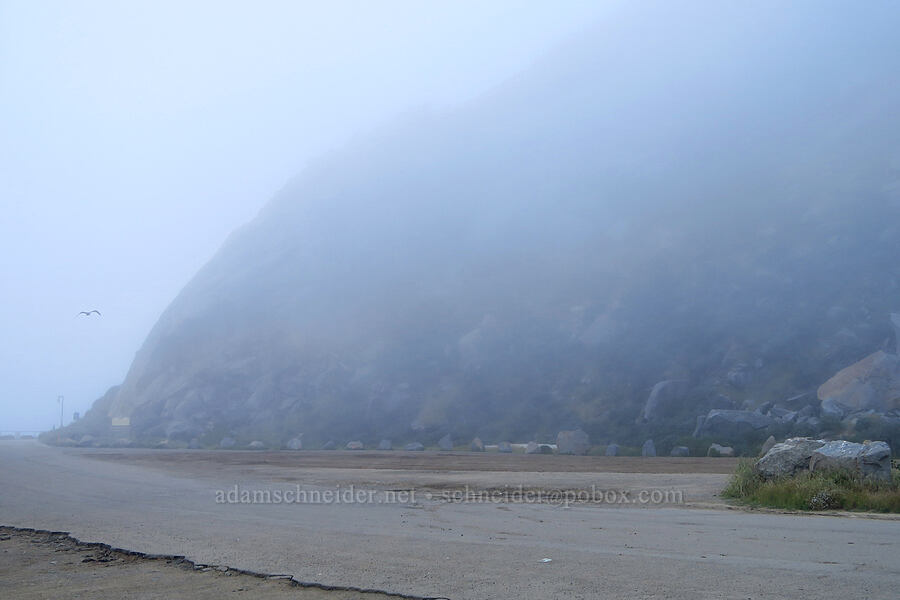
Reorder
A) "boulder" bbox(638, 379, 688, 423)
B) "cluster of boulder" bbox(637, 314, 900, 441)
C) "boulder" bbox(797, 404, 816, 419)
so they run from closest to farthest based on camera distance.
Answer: "cluster of boulder" bbox(637, 314, 900, 441) → "boulder" bbox(797, 404, 816, 419) → "boulder" bbox(638, 379, 688, 423)

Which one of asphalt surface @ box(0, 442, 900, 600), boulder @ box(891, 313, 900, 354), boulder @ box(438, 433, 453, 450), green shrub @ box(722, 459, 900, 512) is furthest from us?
boulder @ box(438, 433, 453, 450)

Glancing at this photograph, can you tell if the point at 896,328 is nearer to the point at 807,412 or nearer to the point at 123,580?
the point at 807,412

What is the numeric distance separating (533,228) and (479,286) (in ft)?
33.1

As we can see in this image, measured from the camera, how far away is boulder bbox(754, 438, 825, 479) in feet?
58.0

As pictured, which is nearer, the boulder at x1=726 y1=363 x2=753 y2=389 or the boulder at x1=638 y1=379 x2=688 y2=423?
the boulder at x1=638 y1=379 x2=688 y2=423

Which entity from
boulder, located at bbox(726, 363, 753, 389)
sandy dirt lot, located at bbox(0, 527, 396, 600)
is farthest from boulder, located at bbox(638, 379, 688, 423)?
sandy dirt lot, located at bbox(0, 527, 396, 600)

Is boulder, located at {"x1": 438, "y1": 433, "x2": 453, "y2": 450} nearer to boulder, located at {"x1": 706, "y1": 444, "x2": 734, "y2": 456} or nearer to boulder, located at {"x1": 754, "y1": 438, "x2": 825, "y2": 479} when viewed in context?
boulder, located at {"x1": 706, "y1": 444, "x2": 734, "y2": 456}

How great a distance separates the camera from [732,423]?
142 feet

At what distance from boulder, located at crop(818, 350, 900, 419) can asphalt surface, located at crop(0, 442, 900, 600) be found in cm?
2668

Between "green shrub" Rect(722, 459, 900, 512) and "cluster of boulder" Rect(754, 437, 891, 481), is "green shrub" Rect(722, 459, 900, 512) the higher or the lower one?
the lower one

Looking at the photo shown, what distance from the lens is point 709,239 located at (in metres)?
70.1

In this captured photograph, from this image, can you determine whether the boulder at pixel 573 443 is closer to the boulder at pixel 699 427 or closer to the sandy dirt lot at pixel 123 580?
the boulder at pixel 699 427

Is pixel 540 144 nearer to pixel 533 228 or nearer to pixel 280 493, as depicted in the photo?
pixel 533 228

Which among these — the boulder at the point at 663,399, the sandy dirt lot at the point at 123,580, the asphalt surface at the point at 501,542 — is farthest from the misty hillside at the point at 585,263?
the sandy dirt lot at the point at 123,580
